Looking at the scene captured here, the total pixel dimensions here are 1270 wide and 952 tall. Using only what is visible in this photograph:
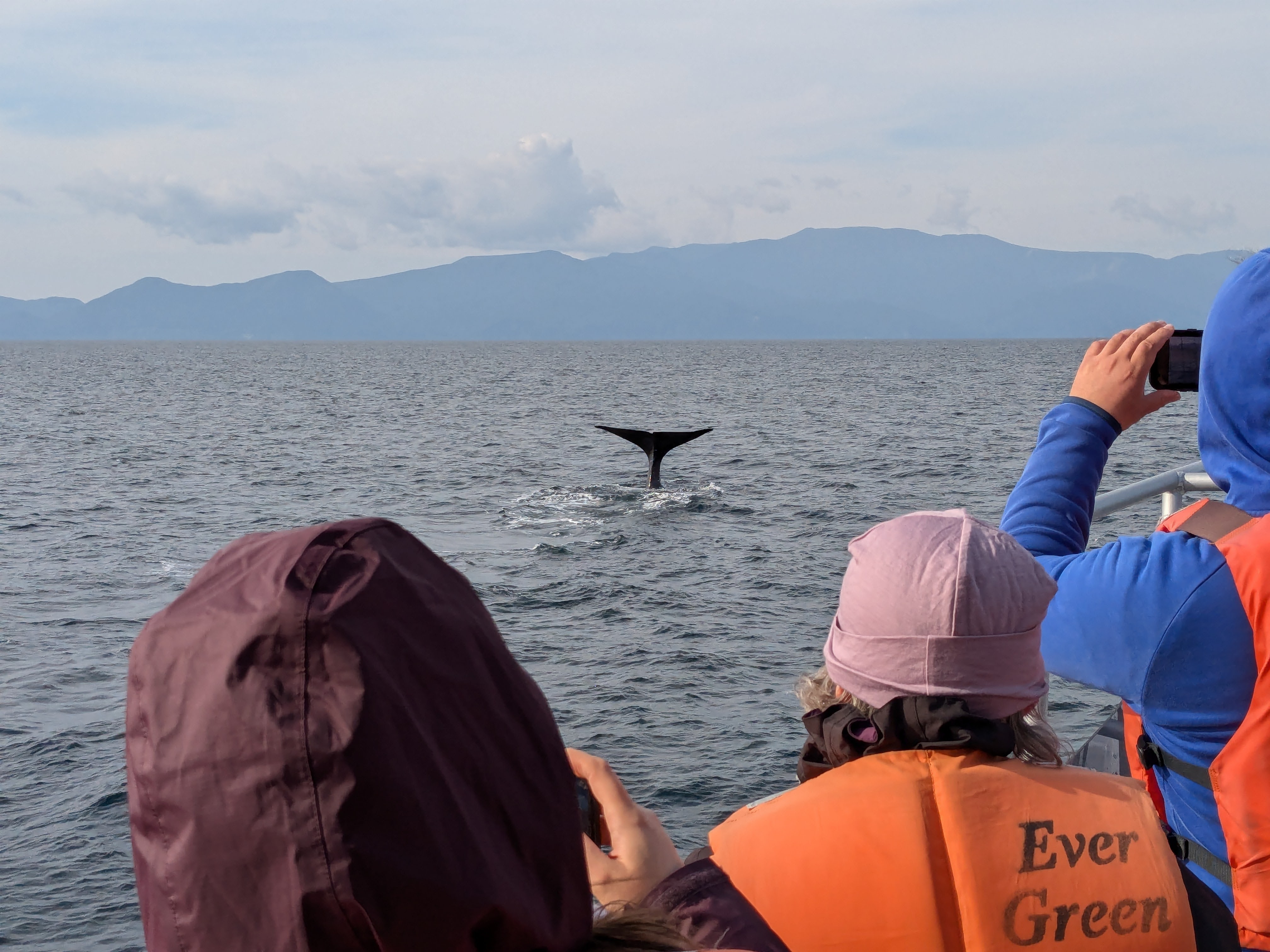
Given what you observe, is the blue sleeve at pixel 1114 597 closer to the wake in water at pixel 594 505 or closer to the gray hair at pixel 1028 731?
the gray hair at pixel 1028 731

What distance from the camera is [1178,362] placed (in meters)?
2.87

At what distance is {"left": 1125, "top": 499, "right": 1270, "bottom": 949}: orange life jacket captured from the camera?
2209 millimetres

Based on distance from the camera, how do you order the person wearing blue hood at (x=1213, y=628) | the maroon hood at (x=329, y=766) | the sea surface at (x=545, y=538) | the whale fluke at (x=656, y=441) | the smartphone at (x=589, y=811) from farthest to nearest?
the whale fluke at (x=656, y=441)
the sea surface at (x=545, y=538)
the person wearing blue hood at (x=1213, y=628)
the smartphone at (x=589, y=811)
the maroon hood at (x=329, y=766)

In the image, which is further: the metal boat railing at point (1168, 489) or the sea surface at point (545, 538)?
the sea surface at point (545, 538)

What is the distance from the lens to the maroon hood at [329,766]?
1.25 meters

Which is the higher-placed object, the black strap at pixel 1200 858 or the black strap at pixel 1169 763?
the black strap at pixel 1169 763

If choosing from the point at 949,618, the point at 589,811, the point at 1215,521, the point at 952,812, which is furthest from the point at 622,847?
the point at 1215,521

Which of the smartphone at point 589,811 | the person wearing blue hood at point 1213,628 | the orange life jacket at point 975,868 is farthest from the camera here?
the person wearing blue hood at point 1213,628

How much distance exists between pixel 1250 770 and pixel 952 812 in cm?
67

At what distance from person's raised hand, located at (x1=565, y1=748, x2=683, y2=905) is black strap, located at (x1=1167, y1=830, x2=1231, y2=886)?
118 centimetres

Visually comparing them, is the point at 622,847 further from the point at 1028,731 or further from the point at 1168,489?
the point at 1168,489

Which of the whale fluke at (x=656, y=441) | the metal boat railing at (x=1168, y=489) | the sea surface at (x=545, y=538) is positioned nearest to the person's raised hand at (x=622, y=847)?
the metal boat railing at (x=1168, y=489)

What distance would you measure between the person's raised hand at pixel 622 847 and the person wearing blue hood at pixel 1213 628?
93 cm

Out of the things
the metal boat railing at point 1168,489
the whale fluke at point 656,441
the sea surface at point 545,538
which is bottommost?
the sea surface at point 545,538
